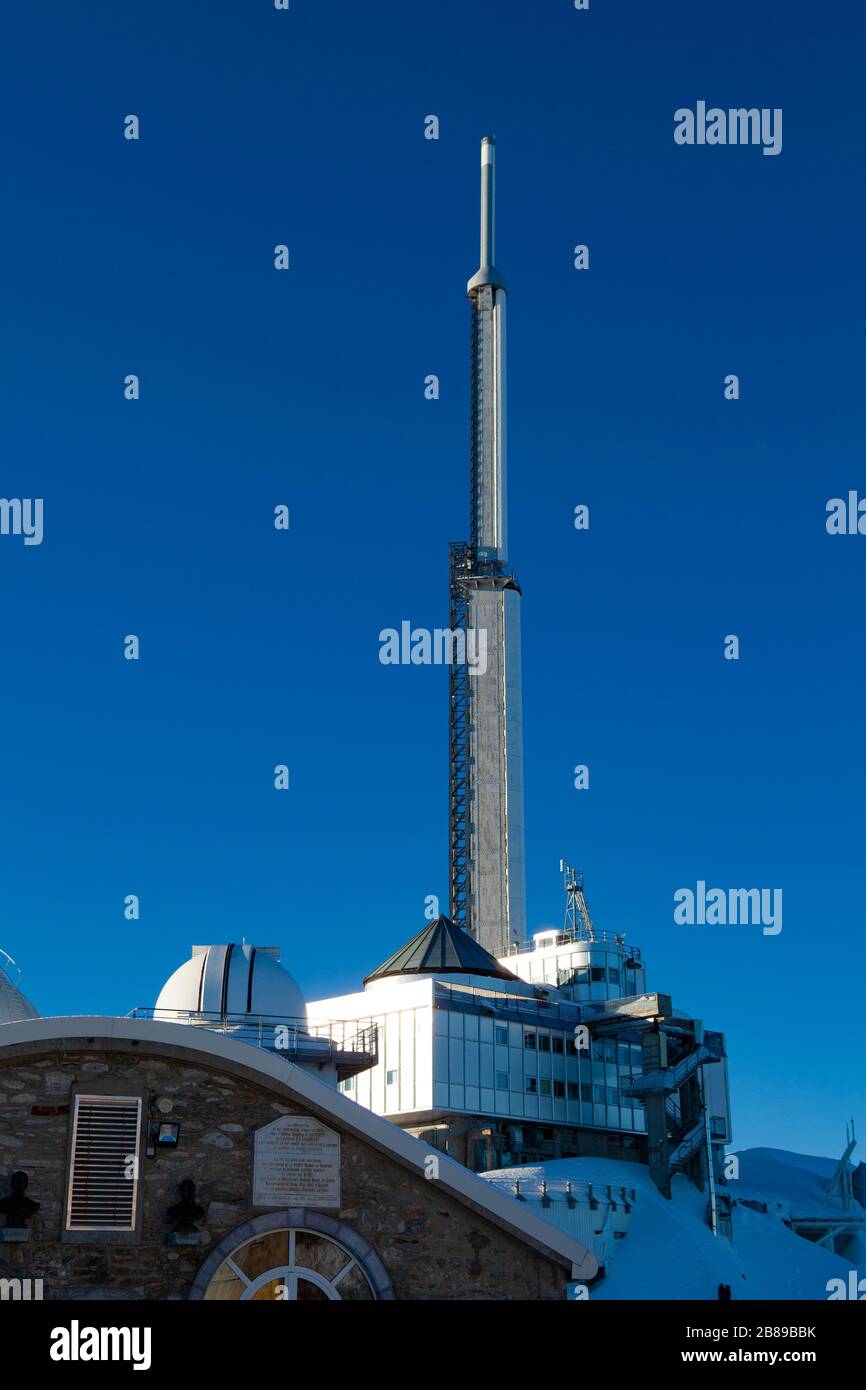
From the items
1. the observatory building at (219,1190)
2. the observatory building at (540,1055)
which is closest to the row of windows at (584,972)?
the observatory building at (540,1055)

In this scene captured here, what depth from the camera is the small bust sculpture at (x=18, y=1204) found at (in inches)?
834

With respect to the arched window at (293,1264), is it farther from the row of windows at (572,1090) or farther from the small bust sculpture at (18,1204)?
the row of windows at (572,1090)

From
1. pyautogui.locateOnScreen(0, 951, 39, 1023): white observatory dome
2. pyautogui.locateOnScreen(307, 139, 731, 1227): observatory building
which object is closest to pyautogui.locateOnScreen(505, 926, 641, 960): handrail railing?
pyautogui.locateOnScreen(307, 139, 731, 1227): observatory building

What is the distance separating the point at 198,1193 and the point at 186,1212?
1.30 ft

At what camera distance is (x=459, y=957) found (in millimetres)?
74000

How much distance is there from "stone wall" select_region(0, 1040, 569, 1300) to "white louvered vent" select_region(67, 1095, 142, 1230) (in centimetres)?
20

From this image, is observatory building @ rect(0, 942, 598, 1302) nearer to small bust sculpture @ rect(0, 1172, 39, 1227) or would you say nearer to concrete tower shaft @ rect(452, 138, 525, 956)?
small bust sculpture @ rect(0, 1172, 39, 1227)

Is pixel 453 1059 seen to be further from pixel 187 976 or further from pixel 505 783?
pixel 505 783

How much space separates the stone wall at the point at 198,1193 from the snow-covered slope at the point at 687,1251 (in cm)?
2849

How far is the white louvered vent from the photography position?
21719mm

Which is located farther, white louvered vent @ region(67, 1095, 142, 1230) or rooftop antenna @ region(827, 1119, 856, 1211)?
rooftop antenna @ region(827, 1119, 856, 1211)

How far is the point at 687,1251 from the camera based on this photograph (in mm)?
53906

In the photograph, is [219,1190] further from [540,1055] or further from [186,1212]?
[540,1055]

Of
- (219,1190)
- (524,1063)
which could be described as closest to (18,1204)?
(219,1190)
